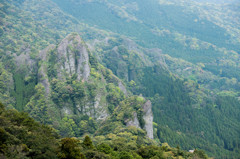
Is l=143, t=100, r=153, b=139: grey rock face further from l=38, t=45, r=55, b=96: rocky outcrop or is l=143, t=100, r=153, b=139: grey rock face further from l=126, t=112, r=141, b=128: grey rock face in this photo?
l=38, t=45, r=55, b=96: rocky outcrop

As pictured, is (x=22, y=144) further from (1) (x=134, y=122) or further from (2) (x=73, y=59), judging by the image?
(2) (x=73, y=59)

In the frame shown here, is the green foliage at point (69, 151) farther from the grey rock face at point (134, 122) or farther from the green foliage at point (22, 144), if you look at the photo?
the grey rock face at point (134, 122)

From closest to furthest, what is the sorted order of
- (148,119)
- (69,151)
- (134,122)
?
1. (69,151)
2. (134,122)
3. (148,119)

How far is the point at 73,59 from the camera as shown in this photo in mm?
133250

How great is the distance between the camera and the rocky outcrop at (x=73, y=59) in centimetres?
12862

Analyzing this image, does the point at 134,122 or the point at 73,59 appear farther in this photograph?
the point at 73,59

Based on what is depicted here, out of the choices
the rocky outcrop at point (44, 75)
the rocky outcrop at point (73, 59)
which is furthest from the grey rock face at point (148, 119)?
the rocky outcrop at point (44, 75)

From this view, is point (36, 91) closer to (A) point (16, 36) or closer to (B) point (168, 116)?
(A) point (16, 36)

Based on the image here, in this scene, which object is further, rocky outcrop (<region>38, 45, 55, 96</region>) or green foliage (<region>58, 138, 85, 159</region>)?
rocky outcrop (<region>38, 45, 55, 96</region>)

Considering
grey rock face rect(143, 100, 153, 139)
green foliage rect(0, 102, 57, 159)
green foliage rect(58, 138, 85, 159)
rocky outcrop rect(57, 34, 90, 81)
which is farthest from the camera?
rocky outcrop rect(57, 34, 90, 81)

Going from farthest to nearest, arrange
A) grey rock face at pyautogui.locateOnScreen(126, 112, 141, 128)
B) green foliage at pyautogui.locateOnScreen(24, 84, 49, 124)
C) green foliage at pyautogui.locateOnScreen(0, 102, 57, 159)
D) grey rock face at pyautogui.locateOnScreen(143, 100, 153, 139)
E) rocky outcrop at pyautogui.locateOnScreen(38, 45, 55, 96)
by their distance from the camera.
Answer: rocky outcrop at pyautogui.locateOnScreen(38, 45, 55, 96), grey rock face at pyautogui.locateOnScreen(143, 100, 153, 139), green foliage at pyautogui.locateOnScreen(24, 84, 49, 124), grey rock face at pyautogui.locateOnScreen(126, 112, 141, 128), green foliage at pyautogui.locateOnScreen(0, 102, 57, 159)

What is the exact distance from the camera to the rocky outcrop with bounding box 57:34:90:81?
128625 mm

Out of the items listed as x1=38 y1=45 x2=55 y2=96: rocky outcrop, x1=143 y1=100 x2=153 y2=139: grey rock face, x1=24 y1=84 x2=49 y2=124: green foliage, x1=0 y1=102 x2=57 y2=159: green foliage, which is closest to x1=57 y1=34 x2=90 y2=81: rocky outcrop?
x1=38 y1=45 x2=55 y2=96: rocky outcrop

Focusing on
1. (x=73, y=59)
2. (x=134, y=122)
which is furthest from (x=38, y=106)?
(x=134, y=122)
